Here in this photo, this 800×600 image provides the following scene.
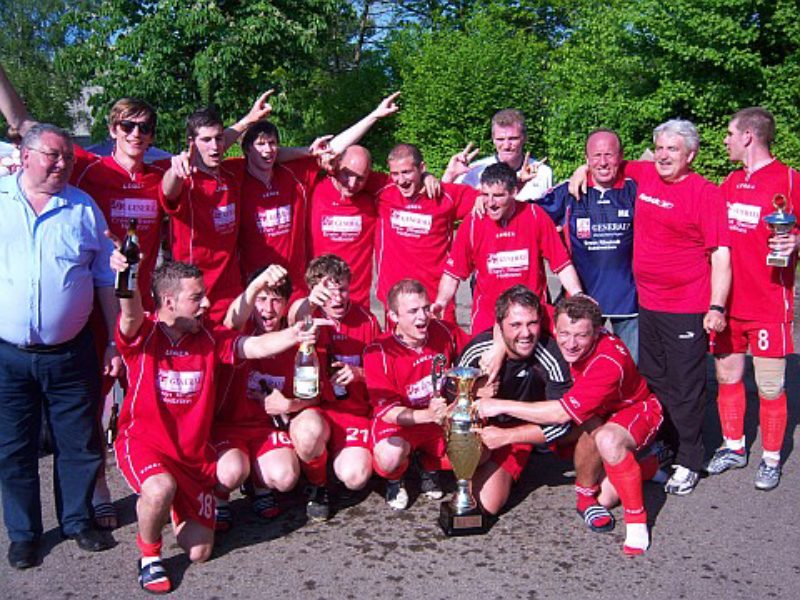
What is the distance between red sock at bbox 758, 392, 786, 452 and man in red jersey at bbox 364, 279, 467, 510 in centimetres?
222

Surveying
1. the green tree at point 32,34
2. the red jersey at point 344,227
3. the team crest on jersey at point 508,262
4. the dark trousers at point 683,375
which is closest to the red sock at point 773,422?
the dark trousers at point 683,375

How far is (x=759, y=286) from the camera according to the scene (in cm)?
548

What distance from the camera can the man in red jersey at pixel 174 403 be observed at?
13.7ft

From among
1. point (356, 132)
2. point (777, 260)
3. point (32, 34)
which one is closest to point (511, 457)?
point (777, 260)

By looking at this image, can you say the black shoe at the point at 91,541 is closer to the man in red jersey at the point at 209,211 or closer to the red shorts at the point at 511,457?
the man in red jersey at the point at 209,211

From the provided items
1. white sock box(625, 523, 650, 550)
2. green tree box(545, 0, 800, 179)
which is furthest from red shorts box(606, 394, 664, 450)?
green tree box(545, 0, 800, 179)

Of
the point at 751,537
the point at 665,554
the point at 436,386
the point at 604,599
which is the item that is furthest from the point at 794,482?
the point at 436,386

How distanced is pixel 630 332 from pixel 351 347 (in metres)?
2.04

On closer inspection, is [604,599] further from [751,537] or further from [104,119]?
[104,119]

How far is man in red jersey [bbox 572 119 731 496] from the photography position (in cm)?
522

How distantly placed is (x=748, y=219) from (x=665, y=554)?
2.42m

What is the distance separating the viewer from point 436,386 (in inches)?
188

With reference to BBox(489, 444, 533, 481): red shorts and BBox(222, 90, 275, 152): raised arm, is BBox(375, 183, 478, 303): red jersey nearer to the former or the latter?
BBox(222, 90, 275, 152): raised arm

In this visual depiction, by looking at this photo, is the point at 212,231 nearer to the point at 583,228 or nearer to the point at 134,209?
the point at 134,209
